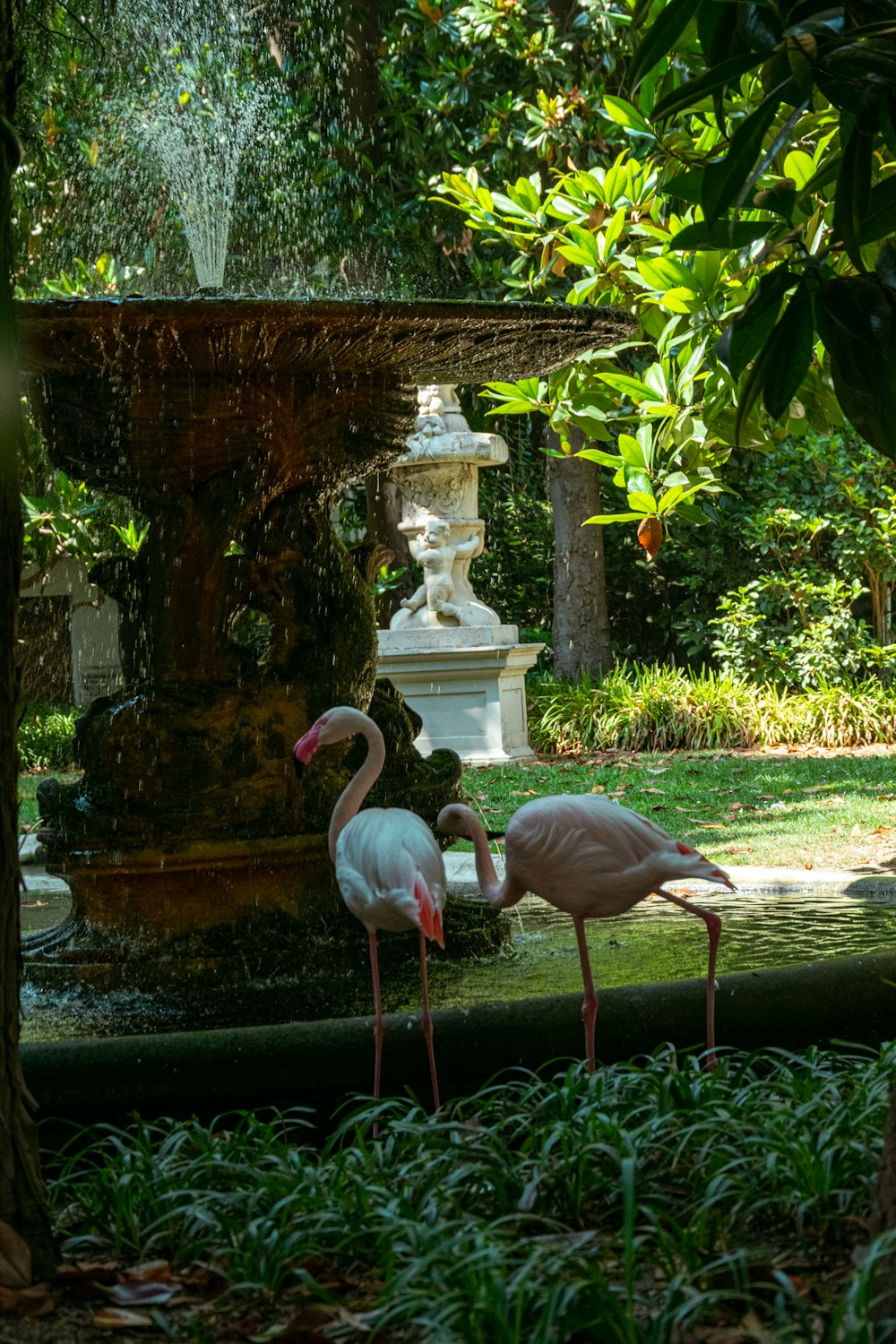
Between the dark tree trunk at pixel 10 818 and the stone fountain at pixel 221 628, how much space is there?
233 centimetres

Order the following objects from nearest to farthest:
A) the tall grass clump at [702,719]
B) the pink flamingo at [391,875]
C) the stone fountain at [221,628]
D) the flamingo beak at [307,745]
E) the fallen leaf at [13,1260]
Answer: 1. the fallen leaf at [13,1260]
2. the pink flamingo at [391,875]
3. the flamingo beak at [307,745]
4. the stone fountain at [221,628]
5. the tall grass clump at [702,719]

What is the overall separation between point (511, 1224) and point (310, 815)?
307 centimetres

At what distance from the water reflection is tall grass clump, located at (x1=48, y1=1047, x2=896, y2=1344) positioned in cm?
161

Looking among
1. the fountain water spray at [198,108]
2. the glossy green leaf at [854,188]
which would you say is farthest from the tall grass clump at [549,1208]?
the fountain water spray at [198,108]

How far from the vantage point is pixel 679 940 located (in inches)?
218

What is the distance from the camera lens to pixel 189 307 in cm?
433

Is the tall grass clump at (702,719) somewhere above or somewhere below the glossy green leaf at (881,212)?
below

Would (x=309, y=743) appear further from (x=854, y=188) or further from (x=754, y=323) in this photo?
(x=854, y=188)

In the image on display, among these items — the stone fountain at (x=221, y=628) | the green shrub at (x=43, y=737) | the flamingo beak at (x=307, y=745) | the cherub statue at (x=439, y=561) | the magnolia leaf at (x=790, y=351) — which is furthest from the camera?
the green shrub at (x=43, y=737)

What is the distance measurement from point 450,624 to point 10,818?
1122 cm

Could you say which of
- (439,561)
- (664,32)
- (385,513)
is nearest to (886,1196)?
(664,32)

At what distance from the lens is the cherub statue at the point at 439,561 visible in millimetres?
13352

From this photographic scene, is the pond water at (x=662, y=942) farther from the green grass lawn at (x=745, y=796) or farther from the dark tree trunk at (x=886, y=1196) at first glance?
the dark tree trunk at (x=886, y=1196)

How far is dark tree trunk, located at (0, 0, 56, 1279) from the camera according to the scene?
7.41ft
